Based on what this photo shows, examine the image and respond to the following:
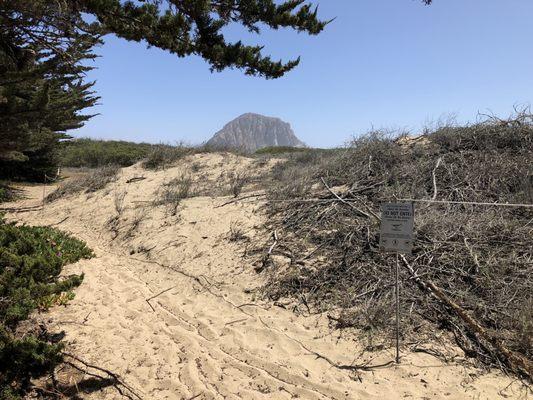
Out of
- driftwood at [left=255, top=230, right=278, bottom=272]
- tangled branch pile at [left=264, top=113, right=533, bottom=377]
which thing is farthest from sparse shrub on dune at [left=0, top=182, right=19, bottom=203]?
driftwood at [left=255, top=230, right=278, bottom=272]

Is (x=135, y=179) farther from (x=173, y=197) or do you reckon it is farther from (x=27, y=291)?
(x=27, y=291)

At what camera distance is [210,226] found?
8.74m

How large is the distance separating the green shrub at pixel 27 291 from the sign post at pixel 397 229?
3.32 meters

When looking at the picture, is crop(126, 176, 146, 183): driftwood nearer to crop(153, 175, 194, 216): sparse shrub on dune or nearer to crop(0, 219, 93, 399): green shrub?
crop(153, 175, 194, 216): sparse shrub on dune

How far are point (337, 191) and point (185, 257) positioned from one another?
3.03 metres

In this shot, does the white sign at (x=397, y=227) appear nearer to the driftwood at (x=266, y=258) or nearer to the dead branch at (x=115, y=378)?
the driftwood at (x=266, y=258)

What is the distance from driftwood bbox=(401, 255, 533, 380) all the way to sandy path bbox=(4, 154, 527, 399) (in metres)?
0.19

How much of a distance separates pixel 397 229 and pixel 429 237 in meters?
1.75

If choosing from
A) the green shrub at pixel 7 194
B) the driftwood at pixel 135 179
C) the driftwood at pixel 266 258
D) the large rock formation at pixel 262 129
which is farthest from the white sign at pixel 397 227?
the large rock formation at pixel 262 129

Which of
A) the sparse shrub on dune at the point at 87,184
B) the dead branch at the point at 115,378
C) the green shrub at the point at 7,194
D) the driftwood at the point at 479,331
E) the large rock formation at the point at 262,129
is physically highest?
the large rock formation at the point at 262,129

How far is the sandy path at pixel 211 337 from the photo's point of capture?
13.3 ft

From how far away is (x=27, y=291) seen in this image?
198 inches

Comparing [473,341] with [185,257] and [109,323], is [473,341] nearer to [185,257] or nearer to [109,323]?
[109,323]

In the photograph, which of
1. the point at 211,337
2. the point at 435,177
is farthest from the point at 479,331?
the point at 435,177
